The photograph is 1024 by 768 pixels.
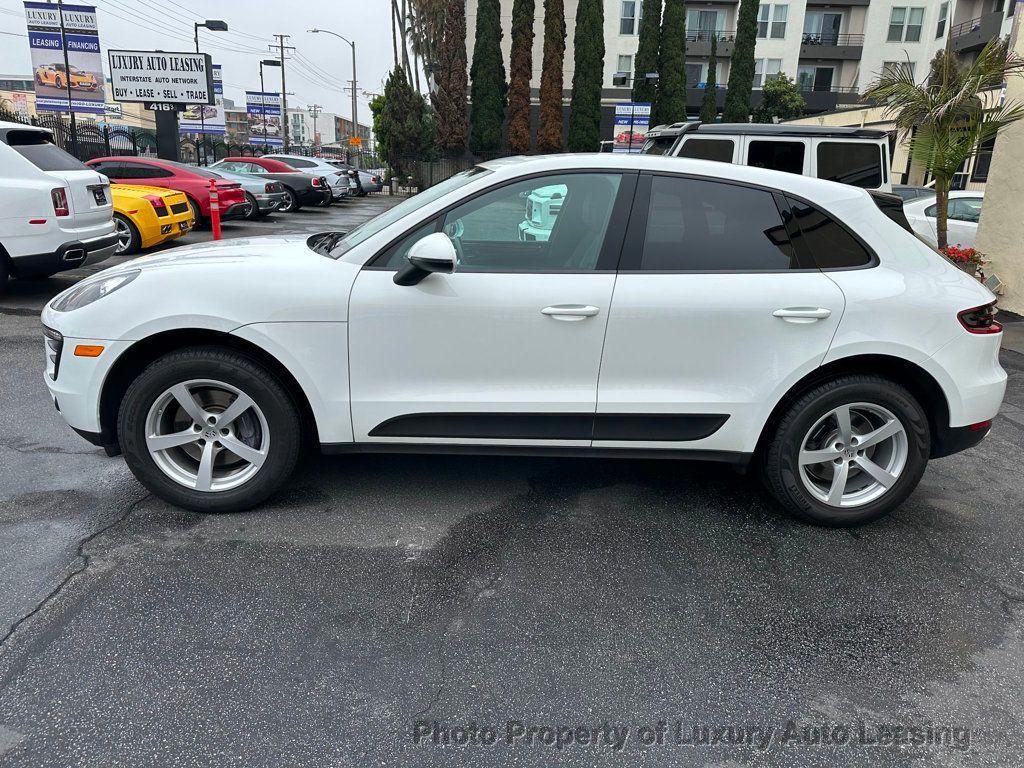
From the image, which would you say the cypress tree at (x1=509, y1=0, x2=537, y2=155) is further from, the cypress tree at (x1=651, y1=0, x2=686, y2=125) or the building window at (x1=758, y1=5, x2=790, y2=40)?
the building window at (x1=758, y1=5, x2=790, y2=40)

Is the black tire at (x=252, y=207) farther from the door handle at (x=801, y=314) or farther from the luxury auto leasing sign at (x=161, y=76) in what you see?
the door handle at (x=801, y=314)

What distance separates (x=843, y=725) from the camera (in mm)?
2354

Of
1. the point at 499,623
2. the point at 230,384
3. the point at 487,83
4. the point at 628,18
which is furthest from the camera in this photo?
the point at 628,18

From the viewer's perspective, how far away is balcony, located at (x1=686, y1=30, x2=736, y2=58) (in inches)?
1811

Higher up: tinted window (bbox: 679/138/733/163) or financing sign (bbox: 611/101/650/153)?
financing sign (bbox: 611/101/650/153)

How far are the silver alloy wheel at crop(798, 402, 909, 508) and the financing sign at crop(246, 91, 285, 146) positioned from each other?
227ft

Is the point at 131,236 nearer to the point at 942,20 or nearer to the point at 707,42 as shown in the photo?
the point at 707,42

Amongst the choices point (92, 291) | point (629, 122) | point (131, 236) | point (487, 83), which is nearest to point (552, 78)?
point (487, 83)

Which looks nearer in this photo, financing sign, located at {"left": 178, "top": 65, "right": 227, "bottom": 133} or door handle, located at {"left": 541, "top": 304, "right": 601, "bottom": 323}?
door handle, located at {"left": 541, "top": 304, "right": 601, "bottom": 323}

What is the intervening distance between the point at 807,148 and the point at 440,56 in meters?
28.3

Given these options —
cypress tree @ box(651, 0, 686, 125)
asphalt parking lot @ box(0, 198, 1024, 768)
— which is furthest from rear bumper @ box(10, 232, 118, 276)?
cypress tree @ box(651, 0, 686, 125)

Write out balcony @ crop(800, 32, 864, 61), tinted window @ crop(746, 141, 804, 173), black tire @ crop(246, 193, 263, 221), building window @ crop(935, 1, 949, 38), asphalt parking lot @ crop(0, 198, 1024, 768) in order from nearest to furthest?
1. asphalt parking lot @ crop(0, 198, 1024, 768)
2. tinted window @ crop(746, 141, 804, 173)
3. black tire @ crop(246, 193, 263, 221)
4. building window @ crop(935, 1, 949, 38)
5. balcony @ crop(800, 32, 864, 61)

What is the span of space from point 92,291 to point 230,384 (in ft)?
2.61

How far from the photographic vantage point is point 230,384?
3.35 m
